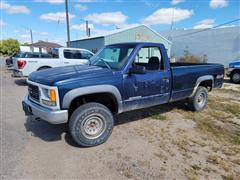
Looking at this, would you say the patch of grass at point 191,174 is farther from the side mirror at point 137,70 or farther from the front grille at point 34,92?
the front grille at point 34,92

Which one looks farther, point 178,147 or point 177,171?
point 178,147

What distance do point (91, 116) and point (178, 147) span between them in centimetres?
178

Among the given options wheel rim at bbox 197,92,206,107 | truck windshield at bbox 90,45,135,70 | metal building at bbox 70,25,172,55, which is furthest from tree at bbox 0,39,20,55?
wheel rim at bbox 197,92,206,107

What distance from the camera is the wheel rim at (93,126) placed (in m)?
3.55

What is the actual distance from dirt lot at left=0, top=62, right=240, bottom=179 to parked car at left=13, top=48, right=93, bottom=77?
460cm

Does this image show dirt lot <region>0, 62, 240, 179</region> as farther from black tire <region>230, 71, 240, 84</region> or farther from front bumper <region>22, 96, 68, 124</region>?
black tire <region>230, 71, 240, 84</region>

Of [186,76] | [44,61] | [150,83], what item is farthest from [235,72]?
[44,61]

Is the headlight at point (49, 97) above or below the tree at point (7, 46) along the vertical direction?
below

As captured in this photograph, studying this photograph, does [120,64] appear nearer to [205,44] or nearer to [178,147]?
[178,147]

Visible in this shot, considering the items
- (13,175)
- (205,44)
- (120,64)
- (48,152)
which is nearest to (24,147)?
(48,152)

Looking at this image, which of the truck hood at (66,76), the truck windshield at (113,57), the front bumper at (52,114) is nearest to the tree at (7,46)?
the truck windshield at (113,57)

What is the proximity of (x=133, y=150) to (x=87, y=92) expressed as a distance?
1.38 metres

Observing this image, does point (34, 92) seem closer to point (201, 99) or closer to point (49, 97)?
point (49, 97)

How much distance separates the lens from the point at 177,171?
294 centimetres
